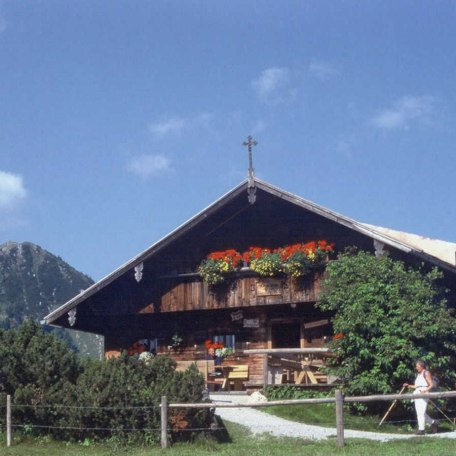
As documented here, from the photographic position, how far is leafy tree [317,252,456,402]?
790 inches

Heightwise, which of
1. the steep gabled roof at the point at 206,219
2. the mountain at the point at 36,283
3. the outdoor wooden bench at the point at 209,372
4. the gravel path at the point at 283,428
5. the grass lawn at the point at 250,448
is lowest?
the grass lawn at the point at 250,448

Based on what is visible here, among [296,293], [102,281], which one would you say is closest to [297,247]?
[296,293]

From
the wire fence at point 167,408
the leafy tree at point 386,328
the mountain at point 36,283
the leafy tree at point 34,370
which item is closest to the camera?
the wire fence at point 167,408

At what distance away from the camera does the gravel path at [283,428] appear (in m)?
17.3

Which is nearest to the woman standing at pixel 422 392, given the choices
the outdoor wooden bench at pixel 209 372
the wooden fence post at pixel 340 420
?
the wooden fence post at pixel 340 420

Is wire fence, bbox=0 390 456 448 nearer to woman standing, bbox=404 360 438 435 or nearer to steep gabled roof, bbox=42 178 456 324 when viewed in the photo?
woman standing, bbox=404 360 438 435

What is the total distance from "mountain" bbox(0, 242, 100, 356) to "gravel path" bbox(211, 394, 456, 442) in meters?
134

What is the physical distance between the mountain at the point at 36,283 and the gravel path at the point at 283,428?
439 ft

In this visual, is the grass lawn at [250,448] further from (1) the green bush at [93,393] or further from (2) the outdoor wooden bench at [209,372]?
(2) the outdoor wooden bench at [209,372]

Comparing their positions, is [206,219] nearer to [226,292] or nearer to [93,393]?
[226,292]

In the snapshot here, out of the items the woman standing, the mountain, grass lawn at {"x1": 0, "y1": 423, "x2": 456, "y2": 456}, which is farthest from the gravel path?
the mountain

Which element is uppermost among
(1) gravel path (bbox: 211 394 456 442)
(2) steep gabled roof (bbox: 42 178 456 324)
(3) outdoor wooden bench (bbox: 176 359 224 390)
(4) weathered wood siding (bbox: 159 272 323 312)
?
(2) steep gabled roof (bbox: 42 178 456 324)

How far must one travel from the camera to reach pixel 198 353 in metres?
26.6

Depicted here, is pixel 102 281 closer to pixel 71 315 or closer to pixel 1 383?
pixel 71 315
